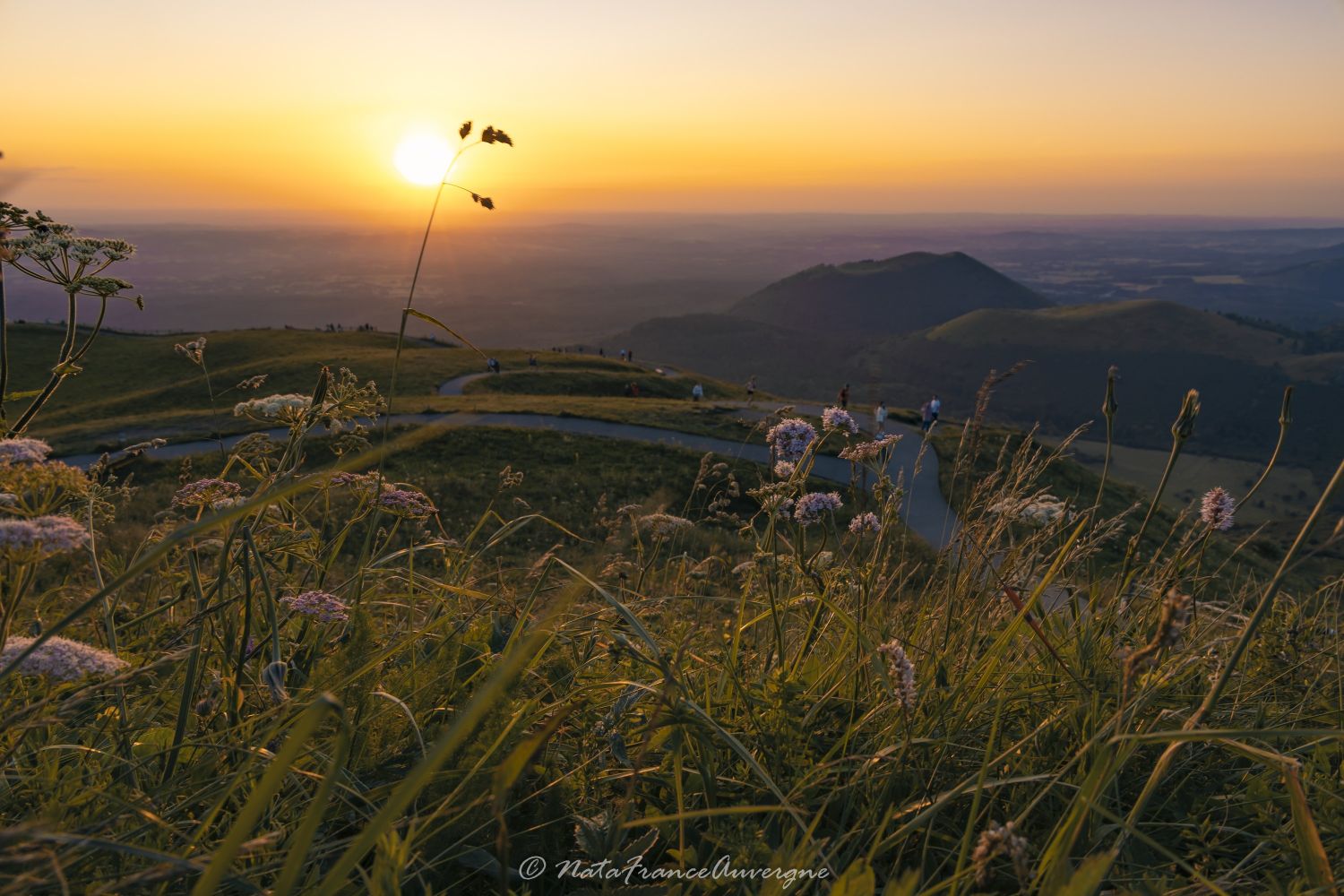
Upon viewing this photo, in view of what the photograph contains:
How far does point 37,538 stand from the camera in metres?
1.43

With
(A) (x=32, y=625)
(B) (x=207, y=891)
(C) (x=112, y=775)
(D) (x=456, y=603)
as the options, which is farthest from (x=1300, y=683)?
(A) (x=32, y=625)

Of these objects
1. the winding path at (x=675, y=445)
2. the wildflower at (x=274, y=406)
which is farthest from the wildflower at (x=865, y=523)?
the winding path at (x=675, y=445)

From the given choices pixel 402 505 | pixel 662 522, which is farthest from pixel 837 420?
pixel 402 505

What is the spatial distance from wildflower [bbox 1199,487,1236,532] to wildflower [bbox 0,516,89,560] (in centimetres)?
325

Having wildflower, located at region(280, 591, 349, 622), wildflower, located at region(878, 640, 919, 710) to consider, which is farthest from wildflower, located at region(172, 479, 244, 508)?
wildflower, located at region(878, 640, 919, 710)

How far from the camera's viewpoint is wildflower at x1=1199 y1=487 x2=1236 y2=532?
2715 mm

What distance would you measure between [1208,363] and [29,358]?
23524 centimetres

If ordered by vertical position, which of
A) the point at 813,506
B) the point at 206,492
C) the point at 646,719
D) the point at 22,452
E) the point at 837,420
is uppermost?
the point at 22,452

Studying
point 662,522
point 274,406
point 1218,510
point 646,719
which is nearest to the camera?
point 646,719

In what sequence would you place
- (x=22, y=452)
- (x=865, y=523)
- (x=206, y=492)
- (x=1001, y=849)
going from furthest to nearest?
1. (x=865, y=523)
2. (x=206, y=492)
3. (x=22, y=452)
4. (x=1001, y=849)

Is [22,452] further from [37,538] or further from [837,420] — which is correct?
[837,420]

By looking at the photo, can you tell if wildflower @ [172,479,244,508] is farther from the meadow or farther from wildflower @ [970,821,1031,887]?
wildflower @ [970,821,1031,887]

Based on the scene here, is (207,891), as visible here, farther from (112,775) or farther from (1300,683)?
(1300,683)

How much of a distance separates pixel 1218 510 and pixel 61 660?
11.5 feet
